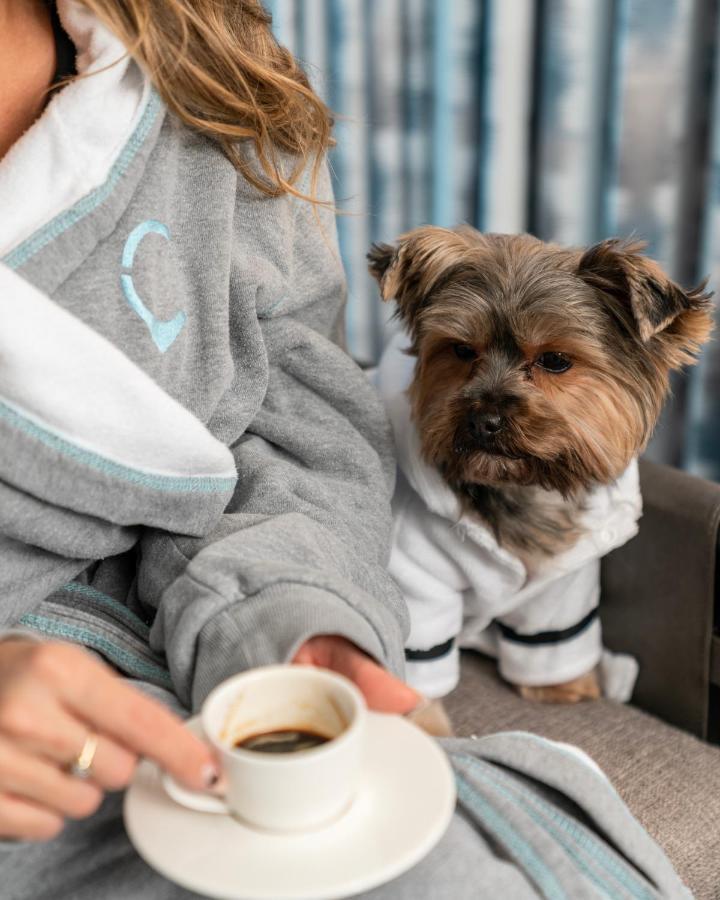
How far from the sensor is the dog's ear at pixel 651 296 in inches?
49.7

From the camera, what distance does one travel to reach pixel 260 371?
1.18 meters

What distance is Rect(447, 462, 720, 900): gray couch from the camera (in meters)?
1.31

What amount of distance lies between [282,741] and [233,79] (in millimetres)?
745

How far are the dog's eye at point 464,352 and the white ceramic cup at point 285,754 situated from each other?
2.71ft

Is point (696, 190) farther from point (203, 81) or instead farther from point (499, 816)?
point (499, 816)

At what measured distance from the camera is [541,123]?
194 centimetres

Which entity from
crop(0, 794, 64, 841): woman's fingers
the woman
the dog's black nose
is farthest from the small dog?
crop(0, 794, 64, 841): woman's fingers

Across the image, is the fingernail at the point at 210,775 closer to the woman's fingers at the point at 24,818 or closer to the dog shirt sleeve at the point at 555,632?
the woman's fingers at the point at 24,818

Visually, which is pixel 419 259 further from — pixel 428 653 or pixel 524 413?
pixel 428 653

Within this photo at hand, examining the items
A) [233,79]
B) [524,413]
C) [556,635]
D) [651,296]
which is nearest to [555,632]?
[556,635]

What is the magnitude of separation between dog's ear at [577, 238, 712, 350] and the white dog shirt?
254 mm

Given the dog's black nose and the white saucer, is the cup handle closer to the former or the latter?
the white saucer

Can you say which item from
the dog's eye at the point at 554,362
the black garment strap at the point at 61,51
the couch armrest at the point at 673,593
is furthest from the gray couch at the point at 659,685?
the black garment strap at the point at 61,51

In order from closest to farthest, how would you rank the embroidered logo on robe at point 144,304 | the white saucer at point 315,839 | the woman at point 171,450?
the white saucer at point 315,839, the woman at point 171,450, the embroidered logo on robe at point 144,304
